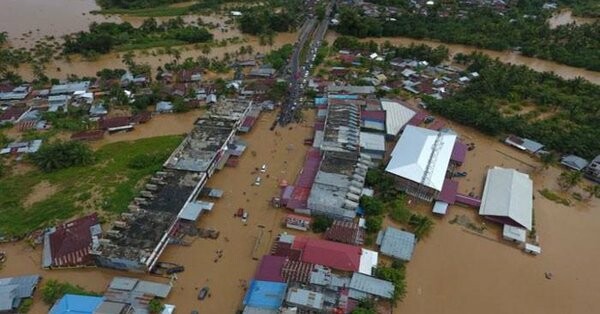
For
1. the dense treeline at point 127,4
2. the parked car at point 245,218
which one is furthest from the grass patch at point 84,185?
the dense treeline at point 127,4

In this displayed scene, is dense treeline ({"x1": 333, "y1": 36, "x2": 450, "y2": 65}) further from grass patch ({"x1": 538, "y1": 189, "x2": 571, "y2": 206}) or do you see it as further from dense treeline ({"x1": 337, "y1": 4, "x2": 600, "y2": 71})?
grass patch ({"x1": 538, "y1": 189, "x2": 571, "y2": 206})

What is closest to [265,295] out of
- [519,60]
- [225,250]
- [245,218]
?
[225,250]

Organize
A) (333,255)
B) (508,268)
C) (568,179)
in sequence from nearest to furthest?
1. (333,255)
2. (508,268)
3. (568,179)

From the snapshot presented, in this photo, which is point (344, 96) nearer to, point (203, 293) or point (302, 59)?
point (302, 59)

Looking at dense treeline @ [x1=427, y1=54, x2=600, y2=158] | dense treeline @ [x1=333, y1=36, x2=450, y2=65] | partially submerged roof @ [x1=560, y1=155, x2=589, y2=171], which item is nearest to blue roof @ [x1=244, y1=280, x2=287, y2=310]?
dense treeline @ [x1=427, y1=54, x2=600, y2=158]

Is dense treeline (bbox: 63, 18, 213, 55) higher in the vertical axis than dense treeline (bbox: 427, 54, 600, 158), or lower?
higher
